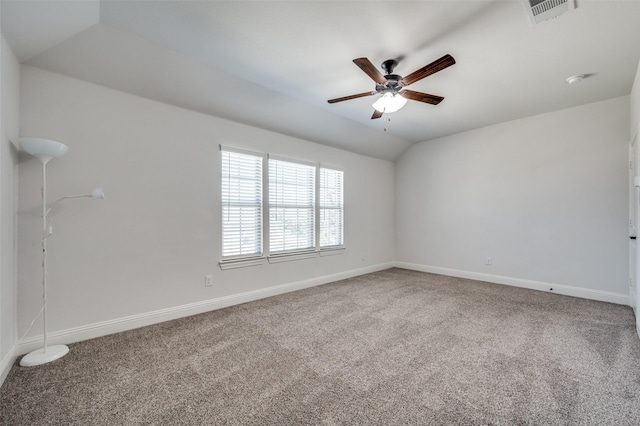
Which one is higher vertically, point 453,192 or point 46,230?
point 453,192

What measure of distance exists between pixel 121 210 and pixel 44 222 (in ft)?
2.09

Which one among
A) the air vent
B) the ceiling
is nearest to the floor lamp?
the ceiling

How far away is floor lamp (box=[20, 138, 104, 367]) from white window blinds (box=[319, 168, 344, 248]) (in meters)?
3.26

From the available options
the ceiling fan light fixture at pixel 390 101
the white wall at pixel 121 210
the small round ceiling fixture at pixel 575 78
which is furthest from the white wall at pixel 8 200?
the small round ceiling fixture at pixel 575 78

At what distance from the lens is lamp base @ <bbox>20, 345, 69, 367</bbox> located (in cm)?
221

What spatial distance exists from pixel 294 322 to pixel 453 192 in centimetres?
408

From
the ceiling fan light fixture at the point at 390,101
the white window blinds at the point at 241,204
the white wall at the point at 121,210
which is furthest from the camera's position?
the white window blinds at the point at 241,204

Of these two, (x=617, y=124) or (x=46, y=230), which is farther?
(x=617, y=124)

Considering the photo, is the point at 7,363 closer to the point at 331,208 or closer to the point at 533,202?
the point at 331,208

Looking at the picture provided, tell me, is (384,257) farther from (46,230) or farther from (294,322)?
(46,230)

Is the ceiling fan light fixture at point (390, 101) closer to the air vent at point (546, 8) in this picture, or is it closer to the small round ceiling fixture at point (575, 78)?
the air vent at point (546, 8)

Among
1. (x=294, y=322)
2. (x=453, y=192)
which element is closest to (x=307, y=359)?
(x=294, y=322)

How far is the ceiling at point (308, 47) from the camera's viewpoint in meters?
2.12

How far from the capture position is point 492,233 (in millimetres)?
4898
